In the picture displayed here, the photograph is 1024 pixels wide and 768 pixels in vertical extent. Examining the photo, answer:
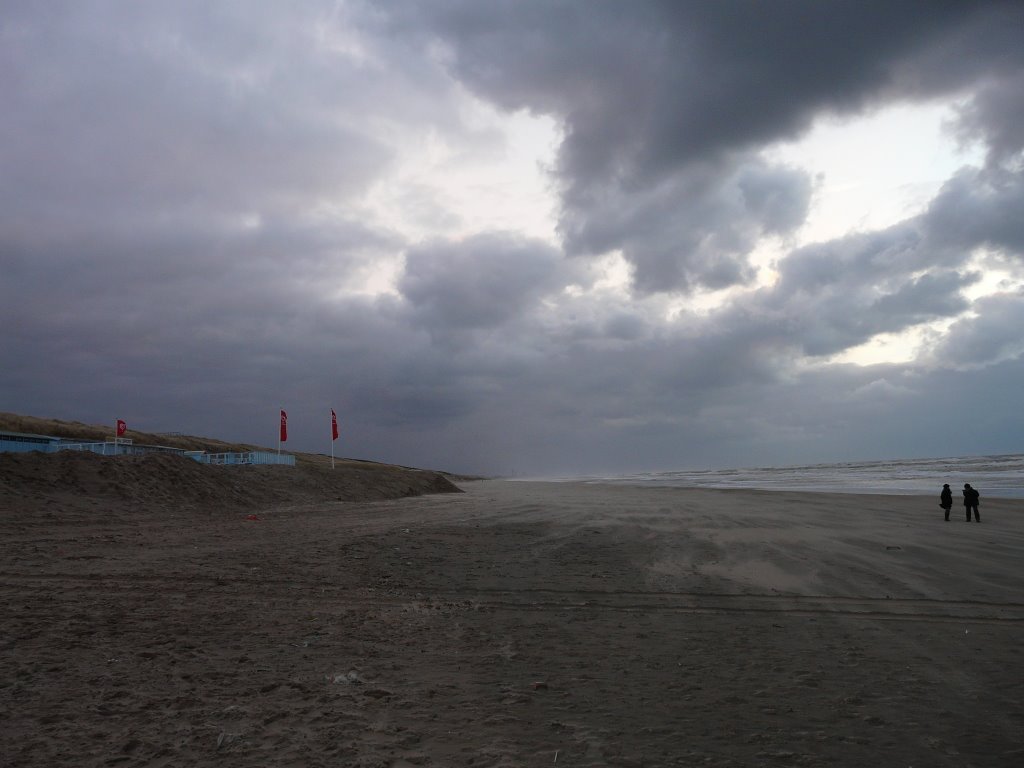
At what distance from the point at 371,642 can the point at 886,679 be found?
5065mm

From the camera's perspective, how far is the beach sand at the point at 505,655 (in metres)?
4.38

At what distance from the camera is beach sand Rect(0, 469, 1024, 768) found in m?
4.38

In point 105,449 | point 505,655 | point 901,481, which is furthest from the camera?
point 901,481

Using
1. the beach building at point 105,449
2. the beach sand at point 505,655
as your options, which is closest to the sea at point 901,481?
the beach sand at point 505,655

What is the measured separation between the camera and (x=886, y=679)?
5.79 m

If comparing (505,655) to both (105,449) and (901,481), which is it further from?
(901,481)

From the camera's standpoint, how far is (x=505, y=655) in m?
6.46

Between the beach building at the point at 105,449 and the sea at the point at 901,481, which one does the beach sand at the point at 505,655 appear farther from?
the sea at the point at 901,481

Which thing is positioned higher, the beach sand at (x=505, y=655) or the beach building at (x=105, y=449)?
the beach building at (x=105, y=449)

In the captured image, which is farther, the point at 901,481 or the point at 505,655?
the point at 901,481

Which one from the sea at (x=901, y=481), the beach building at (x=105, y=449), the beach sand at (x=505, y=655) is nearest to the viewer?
the beach sand at (x=505, y=655)

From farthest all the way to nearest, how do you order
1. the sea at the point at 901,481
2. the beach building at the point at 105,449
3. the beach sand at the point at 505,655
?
the sea at the point at 901,481, the beach building at the point at 105,449, the beach sand at the point at 505,655

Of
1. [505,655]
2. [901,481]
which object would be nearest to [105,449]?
[505,655]

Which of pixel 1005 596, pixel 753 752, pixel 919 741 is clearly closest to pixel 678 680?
pixel 753 752
